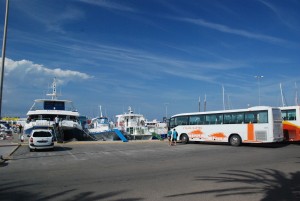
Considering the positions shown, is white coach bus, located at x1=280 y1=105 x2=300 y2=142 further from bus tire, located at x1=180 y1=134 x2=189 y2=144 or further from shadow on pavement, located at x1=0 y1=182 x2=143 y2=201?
shadow on pavement, located at x1=0 y1=182 x2=143 y2=201

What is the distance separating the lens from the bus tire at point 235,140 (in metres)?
26.1

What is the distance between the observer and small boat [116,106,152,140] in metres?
43.7

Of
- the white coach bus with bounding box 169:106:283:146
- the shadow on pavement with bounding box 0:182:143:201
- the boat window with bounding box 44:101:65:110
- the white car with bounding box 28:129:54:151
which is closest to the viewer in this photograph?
the shadow on pavement with bounding box 0:182:143:201

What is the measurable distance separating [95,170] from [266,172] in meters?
6.82

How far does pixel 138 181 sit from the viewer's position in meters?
10.5

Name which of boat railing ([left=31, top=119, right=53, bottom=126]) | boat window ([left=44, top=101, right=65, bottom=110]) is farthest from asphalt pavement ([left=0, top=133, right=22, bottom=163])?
boat window ([left=44, top=101, right=65, bottom=110])

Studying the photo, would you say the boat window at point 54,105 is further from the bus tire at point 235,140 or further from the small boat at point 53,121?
the bus tire at point 235,140

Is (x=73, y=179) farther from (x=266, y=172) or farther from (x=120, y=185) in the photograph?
(x=266, y=172)

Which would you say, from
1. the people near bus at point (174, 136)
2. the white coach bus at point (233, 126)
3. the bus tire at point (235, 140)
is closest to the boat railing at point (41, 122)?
the white coach bus at point (233, 126)

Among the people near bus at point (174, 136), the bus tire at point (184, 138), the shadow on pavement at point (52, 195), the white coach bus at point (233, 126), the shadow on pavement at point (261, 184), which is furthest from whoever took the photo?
the bus tire at point (184, 138)

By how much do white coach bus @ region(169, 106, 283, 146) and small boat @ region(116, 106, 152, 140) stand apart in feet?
39.7

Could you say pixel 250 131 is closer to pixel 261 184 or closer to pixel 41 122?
pixel 261 184

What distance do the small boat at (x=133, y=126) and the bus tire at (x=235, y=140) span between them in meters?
18.7

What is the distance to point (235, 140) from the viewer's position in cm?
Result: 2628
